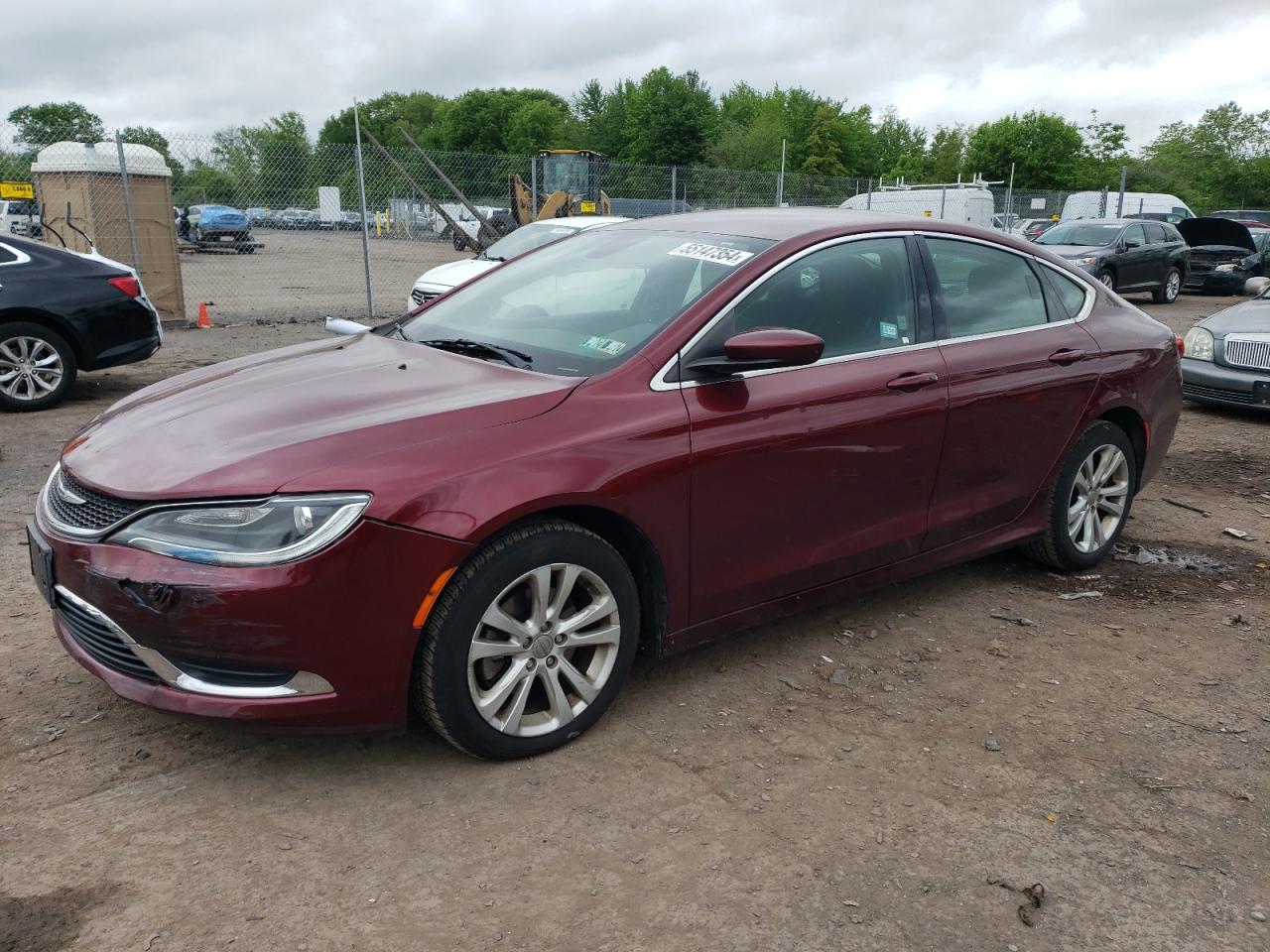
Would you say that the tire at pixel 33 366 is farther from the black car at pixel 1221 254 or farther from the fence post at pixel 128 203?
the black car at pixel 1221 254

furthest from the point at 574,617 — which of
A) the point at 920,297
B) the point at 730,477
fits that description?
the point at 920,297

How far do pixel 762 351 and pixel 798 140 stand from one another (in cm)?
8060

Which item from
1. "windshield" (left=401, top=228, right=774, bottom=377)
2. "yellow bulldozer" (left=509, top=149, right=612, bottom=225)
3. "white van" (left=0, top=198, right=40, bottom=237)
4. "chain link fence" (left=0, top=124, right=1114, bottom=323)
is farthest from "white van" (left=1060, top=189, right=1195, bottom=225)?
"windshield" (left=401, top=228, right=774, bottom=377)

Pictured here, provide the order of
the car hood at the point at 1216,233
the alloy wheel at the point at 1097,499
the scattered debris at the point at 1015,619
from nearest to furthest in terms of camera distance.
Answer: the scattered debris at the point at 1015,619 < the alloy wheel at the point at 1097,499 < the car hood at the point at 1216,233

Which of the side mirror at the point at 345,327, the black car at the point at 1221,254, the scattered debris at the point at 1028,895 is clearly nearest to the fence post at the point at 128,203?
the side mirror at the point at 345,327

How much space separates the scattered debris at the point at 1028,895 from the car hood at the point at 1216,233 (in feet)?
73.3

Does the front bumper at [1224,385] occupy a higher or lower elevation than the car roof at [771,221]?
lower

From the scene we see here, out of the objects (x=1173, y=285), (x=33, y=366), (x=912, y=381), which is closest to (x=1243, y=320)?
(x=912, y=381)

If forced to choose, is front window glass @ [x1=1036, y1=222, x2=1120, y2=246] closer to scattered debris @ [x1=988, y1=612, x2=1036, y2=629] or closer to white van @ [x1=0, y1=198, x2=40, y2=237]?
scattered debris @ [x1=988, y1=612, x2=1036, y2=629]

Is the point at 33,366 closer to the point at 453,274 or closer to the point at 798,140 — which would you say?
the point at 453,274

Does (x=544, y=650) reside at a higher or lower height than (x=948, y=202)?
lower

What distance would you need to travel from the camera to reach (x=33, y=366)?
8.04m

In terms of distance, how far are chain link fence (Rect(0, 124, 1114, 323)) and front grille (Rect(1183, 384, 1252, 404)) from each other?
34.1 ft

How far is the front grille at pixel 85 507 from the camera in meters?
2.82
